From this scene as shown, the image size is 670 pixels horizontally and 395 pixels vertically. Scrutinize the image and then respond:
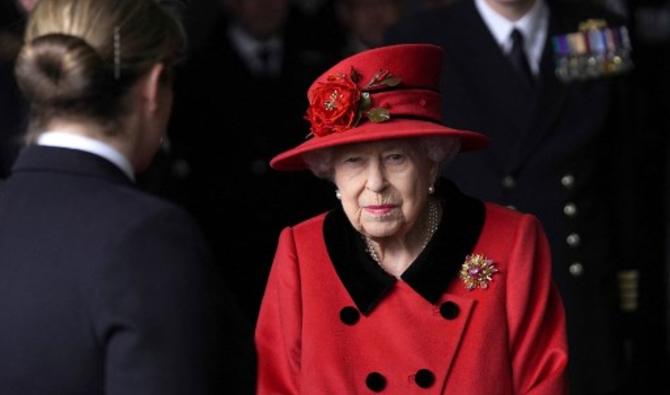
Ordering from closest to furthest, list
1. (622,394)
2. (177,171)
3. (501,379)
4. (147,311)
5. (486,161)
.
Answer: (147,311), (501,379), (486,161), (622,394), (177,171)

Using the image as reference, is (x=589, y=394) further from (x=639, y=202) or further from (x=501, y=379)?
(x=501, y=379)

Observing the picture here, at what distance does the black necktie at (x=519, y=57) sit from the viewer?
17.5ft

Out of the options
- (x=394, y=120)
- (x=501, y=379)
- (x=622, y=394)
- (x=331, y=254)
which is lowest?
(x=622, y=394)

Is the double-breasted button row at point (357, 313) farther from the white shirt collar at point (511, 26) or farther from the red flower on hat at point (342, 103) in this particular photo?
the white shirt collar at point (511, 26)

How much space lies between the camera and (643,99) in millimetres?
5418

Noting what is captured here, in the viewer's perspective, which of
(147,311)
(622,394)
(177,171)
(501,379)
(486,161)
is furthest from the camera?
(177,171)

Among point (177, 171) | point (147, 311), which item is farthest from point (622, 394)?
point (147, 311)

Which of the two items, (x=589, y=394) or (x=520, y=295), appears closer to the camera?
(x=520, y=295)

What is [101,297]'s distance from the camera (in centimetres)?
310

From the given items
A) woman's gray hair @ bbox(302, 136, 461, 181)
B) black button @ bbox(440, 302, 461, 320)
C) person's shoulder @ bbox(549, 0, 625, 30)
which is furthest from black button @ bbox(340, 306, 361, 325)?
person's shoulder @ bbox(549, 0, 625, 30)

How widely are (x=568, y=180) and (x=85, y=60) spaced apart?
2.26 metres

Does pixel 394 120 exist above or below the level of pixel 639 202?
above

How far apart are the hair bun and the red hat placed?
82cm

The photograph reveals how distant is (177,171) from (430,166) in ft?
10.2
